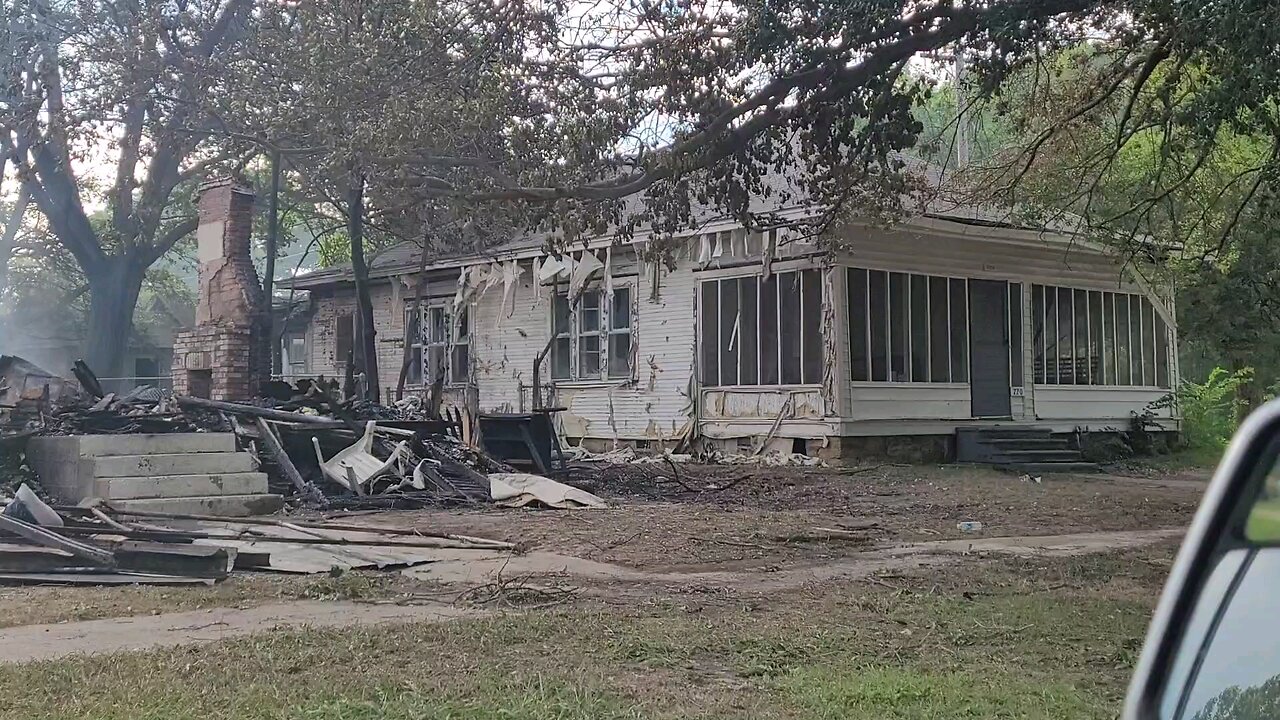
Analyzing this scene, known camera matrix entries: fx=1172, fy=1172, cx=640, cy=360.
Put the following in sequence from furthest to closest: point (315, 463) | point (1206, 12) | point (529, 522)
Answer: point (315, 463) < point (529, 522) < point (1206, 12)

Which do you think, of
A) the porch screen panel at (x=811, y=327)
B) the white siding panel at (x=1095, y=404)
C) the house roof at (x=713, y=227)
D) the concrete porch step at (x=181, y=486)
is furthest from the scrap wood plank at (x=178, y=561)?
the white siding panel at (x=1095, y=404)

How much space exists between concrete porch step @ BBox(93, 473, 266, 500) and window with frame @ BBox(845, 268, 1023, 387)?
31.5 feet

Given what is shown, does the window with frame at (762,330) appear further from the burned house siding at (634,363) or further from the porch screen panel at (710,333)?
the burned house siding at (634,363)

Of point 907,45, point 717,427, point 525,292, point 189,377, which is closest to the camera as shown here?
point 907,45

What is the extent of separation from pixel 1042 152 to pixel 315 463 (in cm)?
1046

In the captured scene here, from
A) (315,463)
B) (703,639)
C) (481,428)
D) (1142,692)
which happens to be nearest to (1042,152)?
(481,428)

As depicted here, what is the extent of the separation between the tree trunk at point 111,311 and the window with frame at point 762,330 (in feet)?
61.4

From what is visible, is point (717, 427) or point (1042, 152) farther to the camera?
point (717, 427)

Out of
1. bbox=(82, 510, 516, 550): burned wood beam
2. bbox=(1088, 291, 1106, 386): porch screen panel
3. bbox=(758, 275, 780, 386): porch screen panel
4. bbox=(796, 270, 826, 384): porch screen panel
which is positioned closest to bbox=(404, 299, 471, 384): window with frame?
bbox=(758, 275, 780, 386): porch screen panel

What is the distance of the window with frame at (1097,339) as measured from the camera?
21672mm

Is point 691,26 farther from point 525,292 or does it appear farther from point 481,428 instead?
point 525,292

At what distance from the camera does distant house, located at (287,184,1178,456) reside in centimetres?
1898

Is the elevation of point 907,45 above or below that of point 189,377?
above

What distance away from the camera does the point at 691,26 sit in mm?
10398
